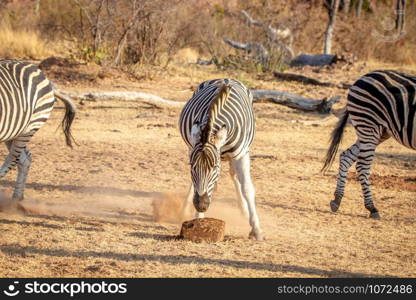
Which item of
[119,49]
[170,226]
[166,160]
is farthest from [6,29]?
[170,226]

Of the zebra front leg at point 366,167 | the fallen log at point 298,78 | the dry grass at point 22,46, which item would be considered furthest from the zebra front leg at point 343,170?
the dry grass at point 22,46

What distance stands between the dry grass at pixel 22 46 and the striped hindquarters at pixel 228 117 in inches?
466

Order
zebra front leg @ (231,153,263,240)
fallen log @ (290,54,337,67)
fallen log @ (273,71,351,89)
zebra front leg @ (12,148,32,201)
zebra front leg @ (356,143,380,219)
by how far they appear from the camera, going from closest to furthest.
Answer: zebra front leg @ (231,153,263,240) → zebra front leg @ (12,148,32,201) → zebra front leg @ (356,143,380,219) → fallen log @ (273,71,351,89) → fallen log @ (290,54,337,67)

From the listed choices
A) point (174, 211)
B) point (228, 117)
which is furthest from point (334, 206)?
point (228, 117)

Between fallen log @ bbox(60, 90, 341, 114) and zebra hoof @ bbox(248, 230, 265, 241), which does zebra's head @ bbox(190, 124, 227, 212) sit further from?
fallen log @ bbox(60, 90, 341, 114)

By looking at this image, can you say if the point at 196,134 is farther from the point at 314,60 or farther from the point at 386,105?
the point at 314,60

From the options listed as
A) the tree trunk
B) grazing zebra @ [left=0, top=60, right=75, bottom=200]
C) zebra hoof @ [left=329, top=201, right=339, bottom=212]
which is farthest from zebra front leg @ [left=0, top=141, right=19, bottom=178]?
the tree trunk

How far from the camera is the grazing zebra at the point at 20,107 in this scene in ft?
21.8

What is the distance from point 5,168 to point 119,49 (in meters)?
8.59

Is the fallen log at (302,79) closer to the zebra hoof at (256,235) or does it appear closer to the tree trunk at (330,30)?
the tree trunk at (330,30)

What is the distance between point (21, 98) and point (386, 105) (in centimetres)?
381

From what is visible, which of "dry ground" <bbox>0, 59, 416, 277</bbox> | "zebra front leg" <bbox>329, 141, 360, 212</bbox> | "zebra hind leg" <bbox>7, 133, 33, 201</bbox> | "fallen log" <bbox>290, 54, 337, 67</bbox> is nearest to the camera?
"dry ground" <bbox>0, 59, 416, 277</bbox>

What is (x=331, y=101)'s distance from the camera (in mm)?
12859

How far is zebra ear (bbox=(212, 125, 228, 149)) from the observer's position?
553 cm
